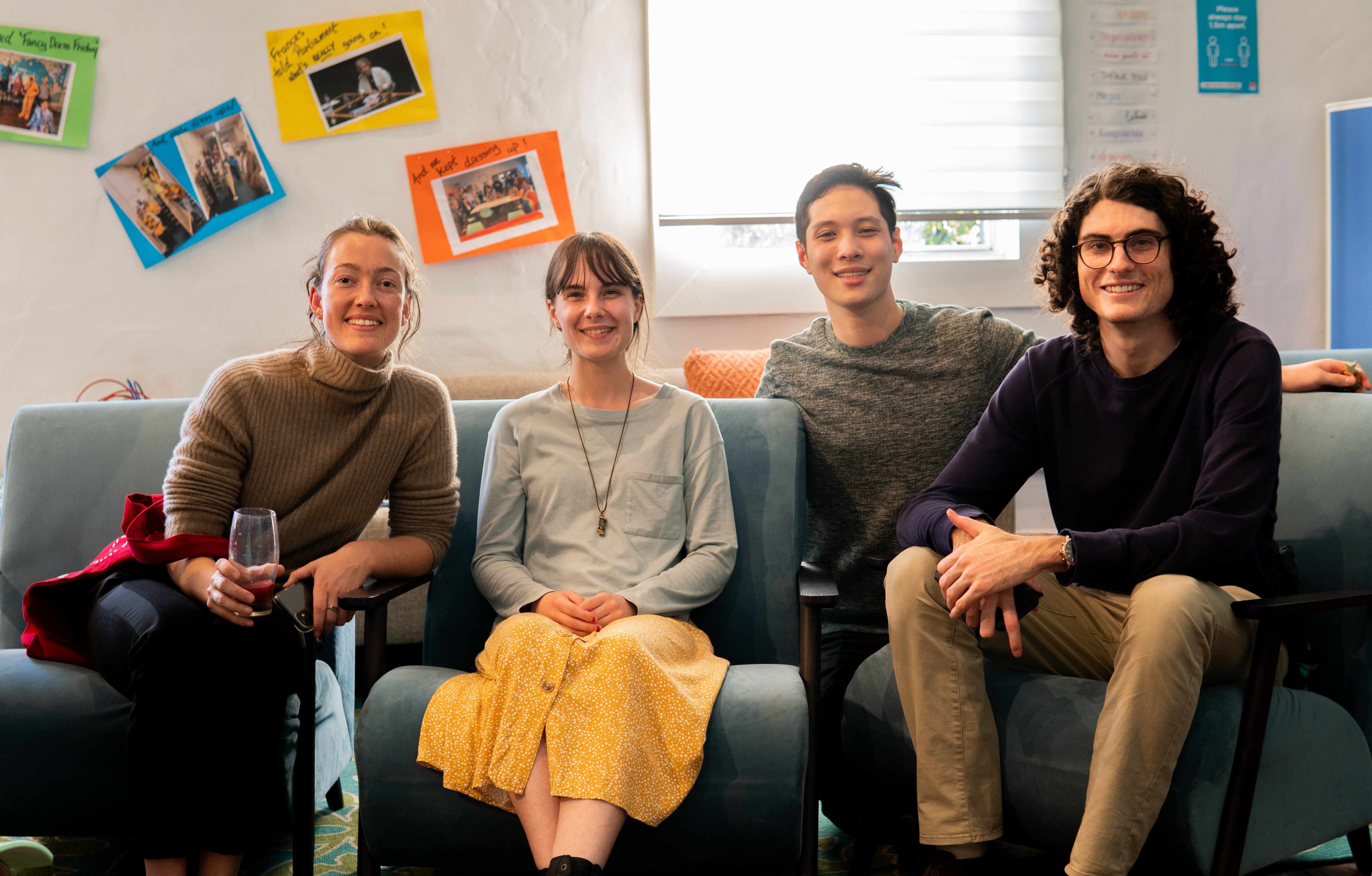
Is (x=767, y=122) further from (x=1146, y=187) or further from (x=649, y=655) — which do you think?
(x=649, y=655)

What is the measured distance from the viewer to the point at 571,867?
128 cm

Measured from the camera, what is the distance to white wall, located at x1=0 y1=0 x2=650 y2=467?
3150mm

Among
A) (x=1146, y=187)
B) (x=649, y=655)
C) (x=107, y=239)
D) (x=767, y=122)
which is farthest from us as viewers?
(x=767, y=122)

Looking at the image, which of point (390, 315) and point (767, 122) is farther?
point (767, 122)

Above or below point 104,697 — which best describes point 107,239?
above

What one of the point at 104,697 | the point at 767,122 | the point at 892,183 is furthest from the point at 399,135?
the point at 104,697

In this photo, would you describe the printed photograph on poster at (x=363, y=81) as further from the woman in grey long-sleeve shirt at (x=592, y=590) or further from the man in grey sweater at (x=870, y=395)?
the man in grey sweater at (x=870, y=395)

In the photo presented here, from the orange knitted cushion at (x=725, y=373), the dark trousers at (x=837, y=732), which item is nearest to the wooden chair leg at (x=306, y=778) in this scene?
the dark trousers at (x=837, y=732)

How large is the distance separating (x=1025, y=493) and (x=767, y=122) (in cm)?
164

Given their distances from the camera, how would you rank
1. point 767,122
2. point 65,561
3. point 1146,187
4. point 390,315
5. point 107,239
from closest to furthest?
point 1146,187
point 390,315
point 65,561
point 107,239
point 767,122

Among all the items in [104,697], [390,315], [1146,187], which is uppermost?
[1146,187]

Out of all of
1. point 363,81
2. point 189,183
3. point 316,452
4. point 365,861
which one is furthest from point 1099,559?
point 189,183

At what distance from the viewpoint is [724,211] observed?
3.38 metres

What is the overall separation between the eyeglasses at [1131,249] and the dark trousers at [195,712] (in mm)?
1553
